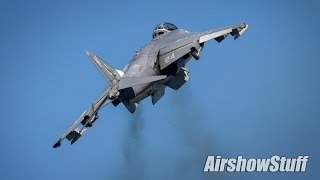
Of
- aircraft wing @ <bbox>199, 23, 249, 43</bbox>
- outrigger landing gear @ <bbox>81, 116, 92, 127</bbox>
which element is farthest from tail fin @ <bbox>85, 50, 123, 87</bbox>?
aircraft wing @ <bbox>199, 23, 249, 43</bbox>

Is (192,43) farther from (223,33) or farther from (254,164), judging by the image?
(254,164)

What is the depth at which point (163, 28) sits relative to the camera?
54000 mm

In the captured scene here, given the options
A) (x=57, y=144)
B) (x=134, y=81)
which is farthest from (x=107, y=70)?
(x=57, y=144)

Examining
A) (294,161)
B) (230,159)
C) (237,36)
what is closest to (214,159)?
(230,159)

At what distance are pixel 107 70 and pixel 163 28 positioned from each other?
1039 cm

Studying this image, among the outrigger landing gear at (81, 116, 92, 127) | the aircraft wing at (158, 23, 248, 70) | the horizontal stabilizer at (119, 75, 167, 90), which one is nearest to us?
the horizontal stabilizer at (119, 75, 167, 90)

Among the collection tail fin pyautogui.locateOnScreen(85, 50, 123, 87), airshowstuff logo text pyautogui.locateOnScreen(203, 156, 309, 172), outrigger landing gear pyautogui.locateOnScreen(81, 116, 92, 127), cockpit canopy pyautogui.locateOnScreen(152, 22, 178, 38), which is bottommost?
airshowstuff logo text pyautogui.locateOnScreen(203, 156, 309, 172)

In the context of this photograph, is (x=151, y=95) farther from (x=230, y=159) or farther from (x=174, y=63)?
(x=230, y=159)

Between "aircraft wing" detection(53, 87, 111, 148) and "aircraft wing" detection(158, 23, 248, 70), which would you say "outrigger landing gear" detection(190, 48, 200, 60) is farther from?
"aircraft wing" detection(53, 87, 111, 148)

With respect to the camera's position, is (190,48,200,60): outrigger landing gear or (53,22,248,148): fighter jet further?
(190,48,200,60): outrigger landing gear

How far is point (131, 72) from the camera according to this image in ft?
150

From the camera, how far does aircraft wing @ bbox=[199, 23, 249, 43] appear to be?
4638cm

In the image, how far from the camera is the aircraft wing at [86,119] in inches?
1829

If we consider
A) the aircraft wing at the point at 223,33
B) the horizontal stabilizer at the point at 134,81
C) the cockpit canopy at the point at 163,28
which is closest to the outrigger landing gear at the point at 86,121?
the horizontal stabilizer at the point at 134,81
